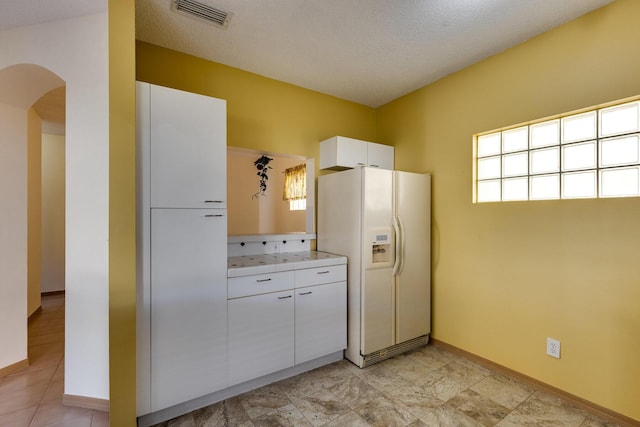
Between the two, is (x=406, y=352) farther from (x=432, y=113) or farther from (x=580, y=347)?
(x=432, y=113)

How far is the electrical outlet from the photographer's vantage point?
208 cm

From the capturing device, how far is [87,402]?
1.88 meters

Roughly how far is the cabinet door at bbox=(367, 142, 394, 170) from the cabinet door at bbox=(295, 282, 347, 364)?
1.42m

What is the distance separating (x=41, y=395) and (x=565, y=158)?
4197 millimetres

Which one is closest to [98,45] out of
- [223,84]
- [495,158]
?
[223,84]

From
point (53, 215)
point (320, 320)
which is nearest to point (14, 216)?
point (320, 320)

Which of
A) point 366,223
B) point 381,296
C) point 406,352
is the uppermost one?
point 366,223

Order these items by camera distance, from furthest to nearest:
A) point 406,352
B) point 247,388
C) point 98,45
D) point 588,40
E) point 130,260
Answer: point 406,352 → point 247,388 → point 588,40 → point 98,45 → point 130,260

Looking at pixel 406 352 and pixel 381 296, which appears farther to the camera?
pixel 406 352

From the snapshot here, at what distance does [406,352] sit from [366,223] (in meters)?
1.39

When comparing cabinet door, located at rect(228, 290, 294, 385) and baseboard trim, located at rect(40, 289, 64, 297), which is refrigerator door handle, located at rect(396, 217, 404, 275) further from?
baseboard trim, located at rect(40, 289, 64, 297)

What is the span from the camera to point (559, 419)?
1.85 metres

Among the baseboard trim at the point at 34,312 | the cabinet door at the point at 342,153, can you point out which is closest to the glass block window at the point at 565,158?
the cabinet door at the point at 342,153

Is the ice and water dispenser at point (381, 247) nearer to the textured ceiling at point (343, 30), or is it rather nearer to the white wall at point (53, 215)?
the textured ceiling at point (343, 30)
